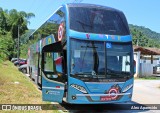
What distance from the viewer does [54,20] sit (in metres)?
15.1

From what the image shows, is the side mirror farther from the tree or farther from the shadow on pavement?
the tree

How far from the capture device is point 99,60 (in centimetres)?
1232

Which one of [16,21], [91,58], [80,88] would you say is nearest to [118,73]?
[91,58]

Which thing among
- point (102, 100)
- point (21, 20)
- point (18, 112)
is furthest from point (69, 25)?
point (21, 20)

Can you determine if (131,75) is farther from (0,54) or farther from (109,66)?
(0,54)

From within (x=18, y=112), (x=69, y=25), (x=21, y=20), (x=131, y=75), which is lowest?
(x=18, y=112)

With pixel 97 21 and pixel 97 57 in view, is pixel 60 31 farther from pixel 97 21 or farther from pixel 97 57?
pixel 97 57

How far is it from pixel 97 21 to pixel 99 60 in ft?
5.05

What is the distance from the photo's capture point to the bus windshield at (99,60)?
39.5ft

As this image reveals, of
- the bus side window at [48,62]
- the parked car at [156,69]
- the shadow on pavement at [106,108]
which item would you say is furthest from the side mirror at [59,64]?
the parked car at [156,69]

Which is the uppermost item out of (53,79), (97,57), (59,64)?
(97,57)

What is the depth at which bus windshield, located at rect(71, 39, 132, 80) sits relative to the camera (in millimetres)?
12047

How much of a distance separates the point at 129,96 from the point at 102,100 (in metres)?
1.20

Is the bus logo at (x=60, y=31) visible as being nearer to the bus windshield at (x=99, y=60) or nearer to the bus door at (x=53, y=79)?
the bus door at (x=53, y=79)
